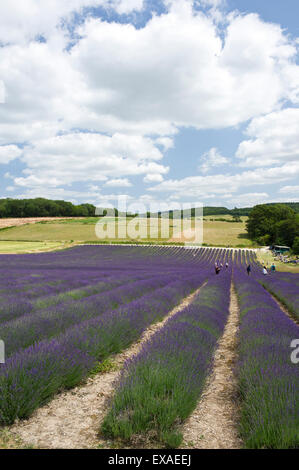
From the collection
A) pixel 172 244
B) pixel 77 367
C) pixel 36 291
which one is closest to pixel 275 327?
pixel 77 367

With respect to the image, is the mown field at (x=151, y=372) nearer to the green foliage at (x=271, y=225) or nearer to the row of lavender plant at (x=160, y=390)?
the row of lavender plant at (x=160, y=390)

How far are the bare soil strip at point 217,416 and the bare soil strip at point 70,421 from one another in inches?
29.8

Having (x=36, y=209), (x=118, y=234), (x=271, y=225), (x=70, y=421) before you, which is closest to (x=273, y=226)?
(x=271, y=225)

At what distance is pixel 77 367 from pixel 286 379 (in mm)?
2190

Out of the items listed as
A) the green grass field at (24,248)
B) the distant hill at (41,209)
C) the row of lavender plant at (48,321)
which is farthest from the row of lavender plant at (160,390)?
the distant hill at (41,209)

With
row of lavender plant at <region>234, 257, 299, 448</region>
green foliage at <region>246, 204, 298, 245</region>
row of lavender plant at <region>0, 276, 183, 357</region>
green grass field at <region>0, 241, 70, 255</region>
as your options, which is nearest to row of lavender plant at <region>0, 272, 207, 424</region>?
row of lavender plant at <region>0, 276, 183, 357</region>

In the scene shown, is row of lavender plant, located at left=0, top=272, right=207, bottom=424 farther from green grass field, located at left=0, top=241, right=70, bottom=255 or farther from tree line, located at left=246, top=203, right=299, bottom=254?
tree line, located at left=246, top=203, right=299, bottom=254

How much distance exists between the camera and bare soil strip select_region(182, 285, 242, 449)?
2.43 m

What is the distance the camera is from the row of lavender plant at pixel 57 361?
8.84 feet

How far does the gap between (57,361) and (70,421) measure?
2.13ft

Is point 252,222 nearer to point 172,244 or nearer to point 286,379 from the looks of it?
point 172,244

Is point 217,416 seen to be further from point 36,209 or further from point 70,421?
point 36,209

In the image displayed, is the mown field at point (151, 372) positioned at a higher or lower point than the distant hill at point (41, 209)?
lower
